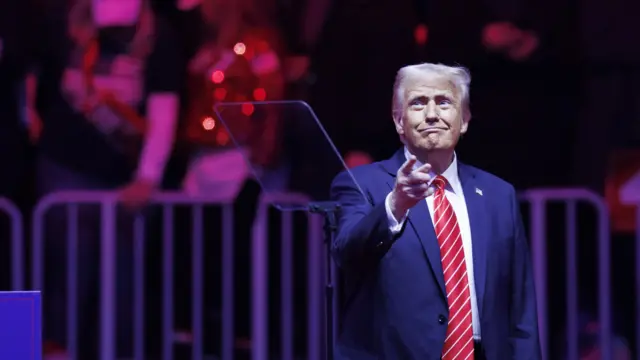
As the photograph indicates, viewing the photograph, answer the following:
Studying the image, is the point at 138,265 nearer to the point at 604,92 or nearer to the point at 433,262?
the point at 604,92

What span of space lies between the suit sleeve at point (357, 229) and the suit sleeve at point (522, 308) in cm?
37

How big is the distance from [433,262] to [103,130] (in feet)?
9.86

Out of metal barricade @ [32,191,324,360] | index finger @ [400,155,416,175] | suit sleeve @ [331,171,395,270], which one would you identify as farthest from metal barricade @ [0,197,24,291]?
index finger @ [400,155,416,175]

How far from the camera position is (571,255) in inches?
199

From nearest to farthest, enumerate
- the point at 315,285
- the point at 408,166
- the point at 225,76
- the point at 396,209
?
the point at 408,166, the point at 396,209, the point at 315,285, the point at 225,76

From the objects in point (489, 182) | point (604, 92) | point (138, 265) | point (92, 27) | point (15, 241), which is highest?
point (92, 27)

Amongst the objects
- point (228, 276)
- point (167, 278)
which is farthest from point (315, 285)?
point (167, 278)

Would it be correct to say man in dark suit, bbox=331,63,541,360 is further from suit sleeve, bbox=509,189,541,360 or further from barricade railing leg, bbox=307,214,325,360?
barricade railing leg, bbox=307,214,325,360

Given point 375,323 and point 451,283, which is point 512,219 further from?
point 375,323

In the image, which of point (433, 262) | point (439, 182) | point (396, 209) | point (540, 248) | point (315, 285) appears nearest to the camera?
point (396, 209)

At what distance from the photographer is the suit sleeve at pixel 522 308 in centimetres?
283

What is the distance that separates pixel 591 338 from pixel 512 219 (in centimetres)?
248

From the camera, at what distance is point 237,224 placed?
17.2 feet

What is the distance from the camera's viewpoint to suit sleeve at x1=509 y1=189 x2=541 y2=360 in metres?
2.83
